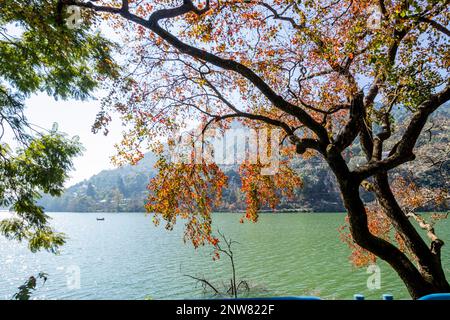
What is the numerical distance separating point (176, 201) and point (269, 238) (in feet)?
112

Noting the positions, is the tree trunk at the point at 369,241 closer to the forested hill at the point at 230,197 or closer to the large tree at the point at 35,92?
the large tree at the point at 35,92

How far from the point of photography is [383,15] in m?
5.12

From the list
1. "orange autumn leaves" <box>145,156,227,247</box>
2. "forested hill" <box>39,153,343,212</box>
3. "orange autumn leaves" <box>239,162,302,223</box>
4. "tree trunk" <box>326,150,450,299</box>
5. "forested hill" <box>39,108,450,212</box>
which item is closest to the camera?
"tree trunk" <box>326,150,450,299</box>

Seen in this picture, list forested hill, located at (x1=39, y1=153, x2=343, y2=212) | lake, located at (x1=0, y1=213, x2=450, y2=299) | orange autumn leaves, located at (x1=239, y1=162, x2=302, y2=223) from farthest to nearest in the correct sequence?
forested hill, located at (x1=39, y1=153, x2=343, y2=212) → lake, located at (x1=0, y1=213, x2=450, y2=299) → orange autumn leaves, located at (x1=239, y1=162, x2=302, y2=223)

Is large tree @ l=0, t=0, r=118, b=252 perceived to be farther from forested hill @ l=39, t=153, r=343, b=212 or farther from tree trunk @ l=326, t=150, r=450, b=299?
forested hill @ l=39, t=153, r=343, b=212

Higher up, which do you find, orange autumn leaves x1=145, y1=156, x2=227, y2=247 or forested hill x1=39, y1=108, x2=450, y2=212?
forested hill x1=39, y1=108, x2=450, y2=212

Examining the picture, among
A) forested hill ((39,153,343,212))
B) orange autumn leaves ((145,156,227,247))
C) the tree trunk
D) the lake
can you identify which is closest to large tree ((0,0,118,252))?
orange autumn leaves ((145,156,227,247))

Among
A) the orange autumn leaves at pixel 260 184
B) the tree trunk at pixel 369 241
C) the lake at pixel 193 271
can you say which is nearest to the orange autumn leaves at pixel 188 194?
the orange autumn leaves at pixel 260 184

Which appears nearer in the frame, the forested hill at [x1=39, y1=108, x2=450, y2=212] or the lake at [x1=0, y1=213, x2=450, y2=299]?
the lake at [x1=0, y1=213, x2=450, y2=299]

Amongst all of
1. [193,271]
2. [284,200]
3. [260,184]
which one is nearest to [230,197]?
[284,200]

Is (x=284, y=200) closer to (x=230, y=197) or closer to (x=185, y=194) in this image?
(x=230, y=197)

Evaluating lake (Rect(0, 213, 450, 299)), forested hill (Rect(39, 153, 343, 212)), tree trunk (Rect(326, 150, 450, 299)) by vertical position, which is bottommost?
lake (Rect(0, 213, 450, 299))
